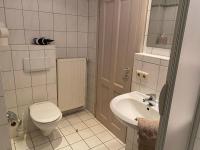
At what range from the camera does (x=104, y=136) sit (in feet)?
7.12

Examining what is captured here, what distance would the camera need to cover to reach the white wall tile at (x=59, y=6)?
2.15 m

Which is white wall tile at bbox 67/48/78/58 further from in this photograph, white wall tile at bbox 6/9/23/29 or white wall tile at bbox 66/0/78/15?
white wall tile at bbox 6/9/23/29

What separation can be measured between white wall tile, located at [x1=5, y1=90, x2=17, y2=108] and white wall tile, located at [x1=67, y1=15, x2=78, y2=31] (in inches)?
45.6

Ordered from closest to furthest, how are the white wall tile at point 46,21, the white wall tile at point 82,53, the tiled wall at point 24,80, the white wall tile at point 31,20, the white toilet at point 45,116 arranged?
the white toilet at point 45,116 → the tiled wall at point 24,80 → the white wall tile at point 31,20 → the white wall tile at point 46,21 → the white wall tile at point 82,53

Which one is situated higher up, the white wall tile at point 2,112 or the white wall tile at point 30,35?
the white wall tile at point 30,35

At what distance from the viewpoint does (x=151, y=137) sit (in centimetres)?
111

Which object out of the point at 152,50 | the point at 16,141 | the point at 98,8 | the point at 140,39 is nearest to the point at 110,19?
the point at 98,8

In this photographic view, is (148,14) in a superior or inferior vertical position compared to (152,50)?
superior

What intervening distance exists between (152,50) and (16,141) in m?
1.94

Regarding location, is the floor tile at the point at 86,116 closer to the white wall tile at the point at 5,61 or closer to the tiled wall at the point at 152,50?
the white wall tile at the point at 5,61

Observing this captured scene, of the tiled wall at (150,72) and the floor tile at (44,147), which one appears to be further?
the floor tile at (44,147)

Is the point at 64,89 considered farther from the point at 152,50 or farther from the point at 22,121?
the point at 152,50

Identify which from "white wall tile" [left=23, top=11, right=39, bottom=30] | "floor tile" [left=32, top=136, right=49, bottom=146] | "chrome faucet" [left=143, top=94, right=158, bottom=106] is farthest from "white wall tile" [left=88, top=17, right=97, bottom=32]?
"floor tile" [left=32, top=136, right=49, bottom=146]

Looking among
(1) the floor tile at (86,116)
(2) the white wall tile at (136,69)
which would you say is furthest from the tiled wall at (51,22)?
(2) the white wall tile at (136,69)
